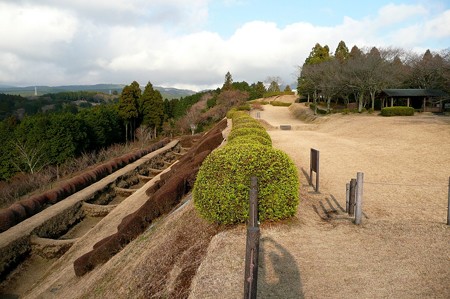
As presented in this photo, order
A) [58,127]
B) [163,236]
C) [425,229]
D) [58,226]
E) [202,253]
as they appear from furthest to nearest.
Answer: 1. [58,127]
2. [58,226]
3. [163,236]
4. [425,229]
5. [202,253]

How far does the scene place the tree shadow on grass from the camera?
3935 millimetres

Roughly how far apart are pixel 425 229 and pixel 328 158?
Answer: 7.64m

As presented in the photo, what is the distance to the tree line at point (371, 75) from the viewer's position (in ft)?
104

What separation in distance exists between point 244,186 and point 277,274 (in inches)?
67.8

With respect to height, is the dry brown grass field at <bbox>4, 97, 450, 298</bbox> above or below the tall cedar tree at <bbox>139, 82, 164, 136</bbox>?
below

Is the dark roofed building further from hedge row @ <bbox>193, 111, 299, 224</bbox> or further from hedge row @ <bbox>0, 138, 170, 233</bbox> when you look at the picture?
hedge row @ <bbox>193, 111, 299, 224</bbox>

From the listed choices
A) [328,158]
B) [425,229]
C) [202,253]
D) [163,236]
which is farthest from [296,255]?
[328,158]

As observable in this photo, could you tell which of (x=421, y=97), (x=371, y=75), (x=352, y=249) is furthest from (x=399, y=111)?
(x=352, y=249)

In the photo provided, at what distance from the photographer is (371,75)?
3130 centimetres

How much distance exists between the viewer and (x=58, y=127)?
32.6 m

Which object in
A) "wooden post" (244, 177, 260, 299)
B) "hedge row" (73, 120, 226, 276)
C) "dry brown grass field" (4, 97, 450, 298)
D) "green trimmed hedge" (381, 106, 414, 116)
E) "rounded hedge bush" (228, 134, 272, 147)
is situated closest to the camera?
"wooden post" (244, 177, 260, 299)

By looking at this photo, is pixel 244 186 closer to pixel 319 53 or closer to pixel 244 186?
pixel 244 186

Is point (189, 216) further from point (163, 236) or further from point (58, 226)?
point (58, 226)

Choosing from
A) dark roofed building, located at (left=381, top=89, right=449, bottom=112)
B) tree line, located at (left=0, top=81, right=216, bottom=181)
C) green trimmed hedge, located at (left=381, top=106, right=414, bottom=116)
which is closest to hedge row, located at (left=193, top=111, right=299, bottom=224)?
green trimmed hedge, located at (left=381, top=106, right=414, bottom=116)
